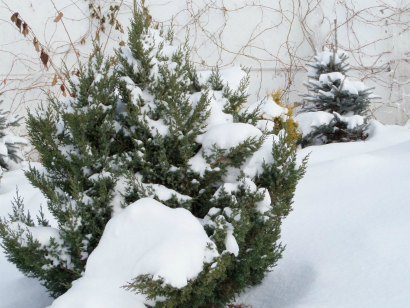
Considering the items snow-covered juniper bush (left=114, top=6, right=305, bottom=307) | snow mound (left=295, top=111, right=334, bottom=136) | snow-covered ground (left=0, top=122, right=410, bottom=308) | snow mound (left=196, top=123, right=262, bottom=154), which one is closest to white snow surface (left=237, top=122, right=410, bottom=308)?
snow-covered ground (left=0, top=122, right=410, bottom=308)

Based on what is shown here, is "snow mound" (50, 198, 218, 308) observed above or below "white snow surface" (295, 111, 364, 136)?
below

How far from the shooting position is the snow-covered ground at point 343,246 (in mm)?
1897

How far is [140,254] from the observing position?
179cm

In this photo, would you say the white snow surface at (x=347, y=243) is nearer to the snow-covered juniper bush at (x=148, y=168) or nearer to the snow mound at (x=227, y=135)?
the snow-covered juniper bush at (x=148, y=168)

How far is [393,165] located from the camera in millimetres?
3055

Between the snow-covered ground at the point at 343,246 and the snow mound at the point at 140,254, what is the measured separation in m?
0.52

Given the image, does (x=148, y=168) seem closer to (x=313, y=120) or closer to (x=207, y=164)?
(x=207, y=164)

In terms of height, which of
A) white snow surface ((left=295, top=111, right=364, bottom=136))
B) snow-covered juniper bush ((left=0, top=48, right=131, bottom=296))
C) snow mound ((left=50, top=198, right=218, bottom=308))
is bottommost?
snow mound ((left=50, top=198, right=218, bottom=308))

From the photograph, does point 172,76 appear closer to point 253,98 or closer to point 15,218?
point 15,218

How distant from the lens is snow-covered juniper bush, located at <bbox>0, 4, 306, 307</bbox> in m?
1.98

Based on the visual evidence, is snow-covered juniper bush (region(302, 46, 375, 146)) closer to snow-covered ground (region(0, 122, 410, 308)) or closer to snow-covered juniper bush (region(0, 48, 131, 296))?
snow-covered ground (region(0, 122, 410, 308))

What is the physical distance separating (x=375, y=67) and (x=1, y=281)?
19.2 feet

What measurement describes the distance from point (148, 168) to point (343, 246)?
91 cm

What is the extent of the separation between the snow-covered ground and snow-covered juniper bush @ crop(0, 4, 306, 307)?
17 cm
